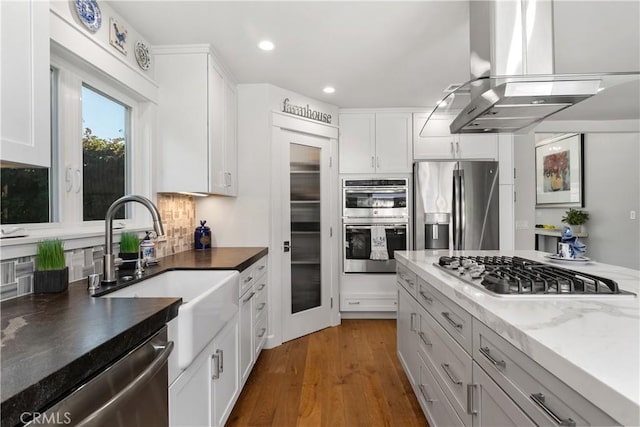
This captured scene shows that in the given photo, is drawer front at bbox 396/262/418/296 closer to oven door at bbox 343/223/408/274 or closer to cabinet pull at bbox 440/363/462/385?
cabinet pull at bbox 440/363/462/385

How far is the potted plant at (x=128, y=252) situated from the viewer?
185 cm

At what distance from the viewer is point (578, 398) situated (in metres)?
0.69

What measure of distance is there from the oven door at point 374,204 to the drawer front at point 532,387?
2705 millimetres

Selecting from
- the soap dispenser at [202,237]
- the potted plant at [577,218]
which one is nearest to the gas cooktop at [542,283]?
the soap dispenser at [202,237]

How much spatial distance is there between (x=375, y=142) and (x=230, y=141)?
68.9 inches

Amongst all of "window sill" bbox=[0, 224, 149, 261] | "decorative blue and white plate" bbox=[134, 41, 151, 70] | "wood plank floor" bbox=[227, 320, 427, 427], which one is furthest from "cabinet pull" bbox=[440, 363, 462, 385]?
"decorative blue and white plate" bbox=[134, 41, 151, 70]

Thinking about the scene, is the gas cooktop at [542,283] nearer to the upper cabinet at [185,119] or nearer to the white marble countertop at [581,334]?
the white marble countertop at [581,334]

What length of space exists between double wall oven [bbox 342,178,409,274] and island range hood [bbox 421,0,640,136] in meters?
1.99

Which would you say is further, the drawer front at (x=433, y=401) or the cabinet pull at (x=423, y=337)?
the cabinet pull at (x=423, y=337)

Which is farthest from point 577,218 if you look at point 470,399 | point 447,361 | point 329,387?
point 470,399

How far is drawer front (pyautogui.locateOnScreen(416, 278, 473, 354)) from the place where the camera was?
127 cm

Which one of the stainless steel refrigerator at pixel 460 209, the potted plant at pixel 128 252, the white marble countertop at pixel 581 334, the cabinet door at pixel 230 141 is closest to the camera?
the white marble countertop at pixel 581 334

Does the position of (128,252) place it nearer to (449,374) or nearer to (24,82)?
(24,82)

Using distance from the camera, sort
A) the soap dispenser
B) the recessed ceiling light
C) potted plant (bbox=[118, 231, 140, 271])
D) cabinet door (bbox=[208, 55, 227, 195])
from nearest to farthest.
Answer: potted plant (bbox=[118, 231, 140, 271]), the recessed ceiling light, cabinet door (bbox=[208, 55, 227, 195]), the soap dispenser
